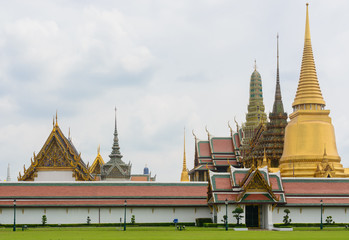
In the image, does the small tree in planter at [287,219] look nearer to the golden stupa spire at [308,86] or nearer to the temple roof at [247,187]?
the temple roof at [247,187]

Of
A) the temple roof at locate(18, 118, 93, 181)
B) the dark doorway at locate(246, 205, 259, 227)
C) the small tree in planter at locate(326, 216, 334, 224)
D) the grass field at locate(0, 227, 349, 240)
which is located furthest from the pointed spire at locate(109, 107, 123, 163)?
the grass field at locate(0, 227, 349, 240)

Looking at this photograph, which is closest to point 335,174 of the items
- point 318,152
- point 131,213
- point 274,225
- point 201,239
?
point 318,152

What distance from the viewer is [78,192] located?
166 feet

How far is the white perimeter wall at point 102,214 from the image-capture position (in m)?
49.1

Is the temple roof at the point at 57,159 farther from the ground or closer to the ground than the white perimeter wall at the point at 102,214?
farther from the ground

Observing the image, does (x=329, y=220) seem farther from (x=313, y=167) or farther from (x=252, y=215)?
(x=313, y=167)

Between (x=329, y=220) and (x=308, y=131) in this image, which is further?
(x=308, y=131)

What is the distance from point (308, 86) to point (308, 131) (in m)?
4.65

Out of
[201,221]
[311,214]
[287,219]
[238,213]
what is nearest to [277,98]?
[311,214]

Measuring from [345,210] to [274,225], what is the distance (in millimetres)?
7675

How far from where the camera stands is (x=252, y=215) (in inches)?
1842

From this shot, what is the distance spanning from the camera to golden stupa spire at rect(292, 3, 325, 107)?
6316 cm

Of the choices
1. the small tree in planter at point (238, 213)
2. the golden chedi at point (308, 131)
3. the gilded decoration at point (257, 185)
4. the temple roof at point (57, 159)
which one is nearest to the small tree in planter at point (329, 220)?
the gilded decoration at point (257, 185)

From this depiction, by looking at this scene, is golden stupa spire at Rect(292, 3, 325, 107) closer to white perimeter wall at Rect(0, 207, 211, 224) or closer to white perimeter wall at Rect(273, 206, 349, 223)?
white perimeter wall at Rect(273, 206, 349, 223)
